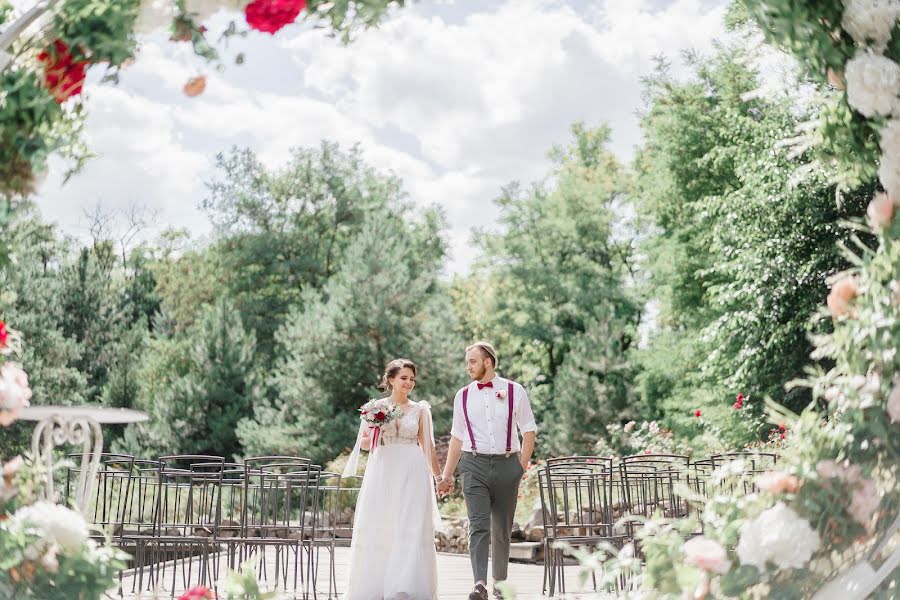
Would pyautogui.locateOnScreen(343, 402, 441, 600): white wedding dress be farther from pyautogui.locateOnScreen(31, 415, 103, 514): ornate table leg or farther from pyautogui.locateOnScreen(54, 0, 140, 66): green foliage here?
pyautogui.locateOnScreen(54, 0, 140, 66): green foliage

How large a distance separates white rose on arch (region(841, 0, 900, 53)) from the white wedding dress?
422cm

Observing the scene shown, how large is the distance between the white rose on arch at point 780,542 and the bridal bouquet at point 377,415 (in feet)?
13.3

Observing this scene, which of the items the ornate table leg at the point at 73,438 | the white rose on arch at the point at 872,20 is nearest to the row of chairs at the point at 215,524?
the ornate table leg at the point at 73,438

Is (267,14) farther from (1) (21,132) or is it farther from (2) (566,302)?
(2) (566,302)

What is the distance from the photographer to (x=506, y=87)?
28.7m

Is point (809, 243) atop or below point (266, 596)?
atop

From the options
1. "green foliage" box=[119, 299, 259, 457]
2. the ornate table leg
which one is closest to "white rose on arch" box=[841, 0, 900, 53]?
the ornate table leg

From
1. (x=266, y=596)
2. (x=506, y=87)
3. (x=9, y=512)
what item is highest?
(x=506, y=87)

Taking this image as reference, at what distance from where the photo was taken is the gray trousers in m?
6.28

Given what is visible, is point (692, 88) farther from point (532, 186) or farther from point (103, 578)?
point (103, 578)

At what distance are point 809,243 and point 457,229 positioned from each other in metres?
18.9

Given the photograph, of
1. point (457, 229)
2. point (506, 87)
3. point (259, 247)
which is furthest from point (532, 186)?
point (259, 247)

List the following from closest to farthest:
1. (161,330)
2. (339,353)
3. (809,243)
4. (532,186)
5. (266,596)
A: (266,596), (809,243), (339,353), (532,186), (161,330)

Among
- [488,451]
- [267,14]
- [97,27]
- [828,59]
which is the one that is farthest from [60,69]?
[488,451]
